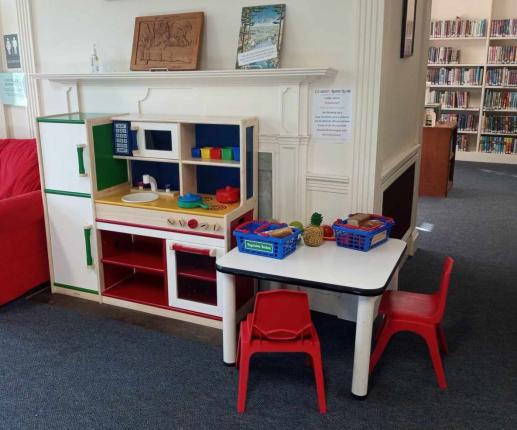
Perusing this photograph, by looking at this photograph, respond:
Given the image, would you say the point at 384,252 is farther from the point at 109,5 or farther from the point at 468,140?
the point at 468,140

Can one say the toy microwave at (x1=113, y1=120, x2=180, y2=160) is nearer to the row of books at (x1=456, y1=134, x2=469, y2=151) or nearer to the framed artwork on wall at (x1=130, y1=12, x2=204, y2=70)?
the framed artwork on wall at (x1=130, y1=12, x2=204, y2=70)

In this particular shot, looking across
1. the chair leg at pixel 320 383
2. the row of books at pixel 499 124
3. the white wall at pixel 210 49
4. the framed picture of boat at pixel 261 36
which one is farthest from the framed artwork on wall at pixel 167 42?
the row of books at pixel 499 124

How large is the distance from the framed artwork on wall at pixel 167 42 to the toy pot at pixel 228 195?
741mm

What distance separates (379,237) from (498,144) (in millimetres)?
5796

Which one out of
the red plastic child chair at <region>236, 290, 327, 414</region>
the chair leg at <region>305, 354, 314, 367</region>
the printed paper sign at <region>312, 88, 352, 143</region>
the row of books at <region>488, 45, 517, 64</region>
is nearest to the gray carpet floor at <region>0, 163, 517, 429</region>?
the chair leg at <region>305, 354, 314, 367</region>

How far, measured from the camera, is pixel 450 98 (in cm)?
764

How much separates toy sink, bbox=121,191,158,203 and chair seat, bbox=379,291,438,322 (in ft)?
4.83

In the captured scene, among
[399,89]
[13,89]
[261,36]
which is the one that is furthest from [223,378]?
[13,89]

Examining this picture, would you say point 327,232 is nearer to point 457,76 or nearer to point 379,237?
point 379,237

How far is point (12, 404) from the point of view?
2.34 meters

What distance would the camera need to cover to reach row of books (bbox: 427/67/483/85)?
24.3 ft

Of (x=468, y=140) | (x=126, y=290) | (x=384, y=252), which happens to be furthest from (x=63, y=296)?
(x=468, y=140)

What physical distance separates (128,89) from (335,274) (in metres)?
1.90

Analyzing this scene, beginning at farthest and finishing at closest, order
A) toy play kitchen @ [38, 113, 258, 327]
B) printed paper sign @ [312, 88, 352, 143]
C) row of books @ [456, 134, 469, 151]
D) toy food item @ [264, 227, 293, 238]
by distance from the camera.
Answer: row of books @ [456, 134, 469, 151] < toy play kitchen @ [38, 113, 258, 327] < printed paper sign @ [312, 88, 352, 143] < toy food item @ [264, 227, 293, 238]
